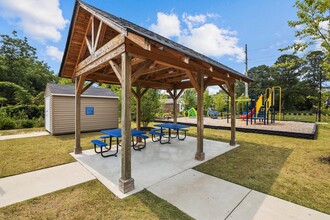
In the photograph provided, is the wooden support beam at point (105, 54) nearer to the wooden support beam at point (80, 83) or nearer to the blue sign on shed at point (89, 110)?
the wooden support beam at point (80, 83)

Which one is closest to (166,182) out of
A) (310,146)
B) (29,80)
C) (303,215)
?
(303,215)

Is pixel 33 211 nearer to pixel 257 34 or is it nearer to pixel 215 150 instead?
pixel 215 150

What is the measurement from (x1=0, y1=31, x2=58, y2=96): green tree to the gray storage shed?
17.6 m

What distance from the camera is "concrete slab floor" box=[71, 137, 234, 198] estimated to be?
342 centimetres

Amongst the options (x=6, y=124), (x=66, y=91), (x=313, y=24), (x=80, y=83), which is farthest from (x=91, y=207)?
(x=6, y=124)

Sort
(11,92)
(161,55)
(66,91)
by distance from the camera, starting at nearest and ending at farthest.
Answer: (161,55), (66,91), (11,92)

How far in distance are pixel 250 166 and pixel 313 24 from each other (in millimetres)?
4320

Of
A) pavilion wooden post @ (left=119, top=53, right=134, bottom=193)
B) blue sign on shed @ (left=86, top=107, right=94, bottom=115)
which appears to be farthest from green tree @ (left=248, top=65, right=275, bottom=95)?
pavilion wooden post @ (left=119, top=53, right=134, bottom=193)

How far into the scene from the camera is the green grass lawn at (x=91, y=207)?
2295mm

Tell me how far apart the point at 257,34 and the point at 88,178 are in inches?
844

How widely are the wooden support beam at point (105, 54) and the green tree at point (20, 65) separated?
77.1 feet

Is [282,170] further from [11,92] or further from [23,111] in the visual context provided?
[11,92]

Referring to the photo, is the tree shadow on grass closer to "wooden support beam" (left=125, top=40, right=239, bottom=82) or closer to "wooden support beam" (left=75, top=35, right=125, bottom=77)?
"wooden support beam" (left=125, top=40, right=239, bottom=82)

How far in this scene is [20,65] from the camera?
23.4 m
